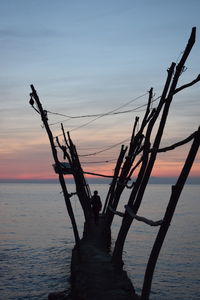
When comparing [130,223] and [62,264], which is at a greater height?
[130,223]

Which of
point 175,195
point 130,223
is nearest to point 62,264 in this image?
point 130,223

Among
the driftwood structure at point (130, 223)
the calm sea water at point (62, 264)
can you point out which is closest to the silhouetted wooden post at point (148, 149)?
the driftwood structure at point (130, 223)

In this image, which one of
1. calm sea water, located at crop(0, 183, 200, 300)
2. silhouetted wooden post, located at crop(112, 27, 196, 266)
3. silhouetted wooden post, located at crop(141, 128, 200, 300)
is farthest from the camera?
calm sea water, located at crop(0, 183, 200, 300)

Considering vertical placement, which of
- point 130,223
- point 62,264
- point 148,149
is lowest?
point 62,264

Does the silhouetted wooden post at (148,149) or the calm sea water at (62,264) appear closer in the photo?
the silhouetted wooden post at (148,149)

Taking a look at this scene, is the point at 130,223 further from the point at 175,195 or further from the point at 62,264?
the point at 62,264

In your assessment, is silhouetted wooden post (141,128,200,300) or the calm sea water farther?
the calm sea water

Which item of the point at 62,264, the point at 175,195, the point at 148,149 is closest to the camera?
the point at 175,195

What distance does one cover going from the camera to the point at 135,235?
36.4 m

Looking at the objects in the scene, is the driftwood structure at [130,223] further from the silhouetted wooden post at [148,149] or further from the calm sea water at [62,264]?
the calm sea water at [62,264]

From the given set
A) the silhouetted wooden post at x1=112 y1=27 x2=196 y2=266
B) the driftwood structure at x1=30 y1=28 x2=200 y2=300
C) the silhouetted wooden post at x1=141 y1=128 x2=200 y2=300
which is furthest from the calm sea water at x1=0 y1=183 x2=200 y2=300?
the silhouetted wooden post at x1=141 y1=128 x2=200 y2=300

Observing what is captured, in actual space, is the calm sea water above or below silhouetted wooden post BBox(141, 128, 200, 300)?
below

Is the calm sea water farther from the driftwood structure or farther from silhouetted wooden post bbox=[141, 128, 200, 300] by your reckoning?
silhouetted wooden post bbox=[141, 128, 200, 300]

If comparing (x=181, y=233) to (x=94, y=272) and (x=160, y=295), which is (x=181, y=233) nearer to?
(x=160, y=295)
